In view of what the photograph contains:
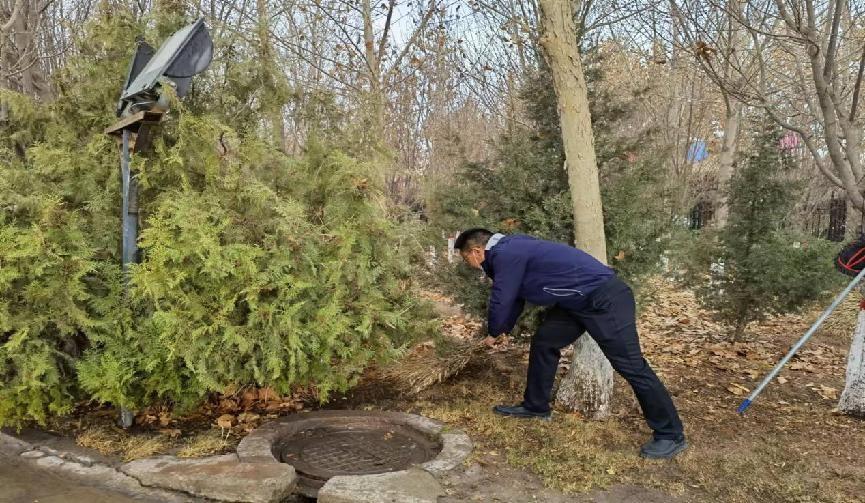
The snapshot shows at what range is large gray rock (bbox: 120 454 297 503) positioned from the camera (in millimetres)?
3289

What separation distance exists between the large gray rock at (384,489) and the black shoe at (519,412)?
119 cm

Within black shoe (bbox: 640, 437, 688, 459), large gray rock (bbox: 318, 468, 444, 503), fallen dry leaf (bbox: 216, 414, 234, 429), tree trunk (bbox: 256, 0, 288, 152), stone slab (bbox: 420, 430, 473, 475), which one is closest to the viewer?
large gray rock (bbox: 318, 468, 444, 503)

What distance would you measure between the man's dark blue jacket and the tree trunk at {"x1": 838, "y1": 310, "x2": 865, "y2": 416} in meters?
2.18

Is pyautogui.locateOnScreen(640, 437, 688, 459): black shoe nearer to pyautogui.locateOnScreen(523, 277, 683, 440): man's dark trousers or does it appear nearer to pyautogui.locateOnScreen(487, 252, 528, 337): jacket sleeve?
pyautogui.locateOnScreen(523, 277, 683, 440): man's dark trousers

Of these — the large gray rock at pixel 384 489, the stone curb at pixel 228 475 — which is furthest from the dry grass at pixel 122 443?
the large gray rock at pixel 384 489

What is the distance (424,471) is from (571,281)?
149 centimetres

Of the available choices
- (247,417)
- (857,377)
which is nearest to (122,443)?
(247,417)

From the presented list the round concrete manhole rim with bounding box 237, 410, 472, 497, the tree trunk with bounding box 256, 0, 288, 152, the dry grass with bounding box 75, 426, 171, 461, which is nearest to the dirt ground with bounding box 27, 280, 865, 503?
the dry grass with bounding box 75, 426, 171, 461

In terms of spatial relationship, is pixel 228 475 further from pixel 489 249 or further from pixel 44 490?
pixel 489 249

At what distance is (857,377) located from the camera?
4.70 metres

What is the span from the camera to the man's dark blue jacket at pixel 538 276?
399cm

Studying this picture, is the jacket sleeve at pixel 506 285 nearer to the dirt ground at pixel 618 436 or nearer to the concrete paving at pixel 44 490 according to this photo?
the dirt ground at pixel 618 436

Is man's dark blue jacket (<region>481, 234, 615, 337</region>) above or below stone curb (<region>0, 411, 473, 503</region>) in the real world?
above

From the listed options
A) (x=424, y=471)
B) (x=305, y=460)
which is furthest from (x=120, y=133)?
(x=424, y=471)
